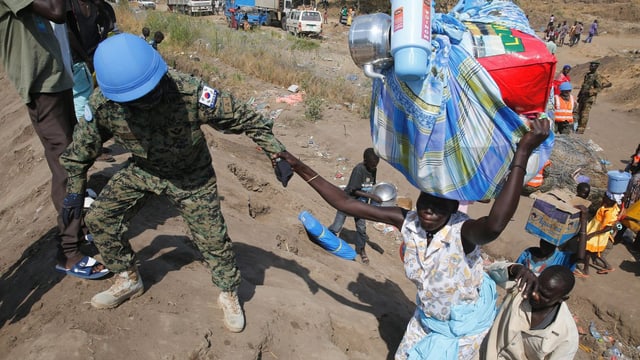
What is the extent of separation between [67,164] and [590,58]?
80.3 feet

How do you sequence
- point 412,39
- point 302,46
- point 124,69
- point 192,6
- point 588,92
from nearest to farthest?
point 412,39 → point 124,69 → point 588,92 → point 302,46 → point 192,6

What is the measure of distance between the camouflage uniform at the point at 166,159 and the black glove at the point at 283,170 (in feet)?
0.32

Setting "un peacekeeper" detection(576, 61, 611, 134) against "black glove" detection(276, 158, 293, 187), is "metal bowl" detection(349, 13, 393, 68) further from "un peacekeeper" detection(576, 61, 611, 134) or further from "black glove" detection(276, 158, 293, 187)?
"un peacekeeper" detection(576, 61, 611, 134)

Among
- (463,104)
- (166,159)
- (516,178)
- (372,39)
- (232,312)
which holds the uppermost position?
(372,39)

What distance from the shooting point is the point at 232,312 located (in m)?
2.75

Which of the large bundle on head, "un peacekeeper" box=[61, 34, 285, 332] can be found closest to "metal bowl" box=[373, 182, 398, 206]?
"un peacekeeper" box=[61, 34, 285, 332]

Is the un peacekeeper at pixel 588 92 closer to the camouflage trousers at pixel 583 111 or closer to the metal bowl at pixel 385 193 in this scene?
the camouflage trousers at pixel 583 111

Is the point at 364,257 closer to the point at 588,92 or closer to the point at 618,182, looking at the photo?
the point at 618,182

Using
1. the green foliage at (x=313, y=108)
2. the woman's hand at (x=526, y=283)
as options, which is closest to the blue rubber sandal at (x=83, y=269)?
the woman's hand at (x=526, y=283)

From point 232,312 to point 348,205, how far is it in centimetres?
101

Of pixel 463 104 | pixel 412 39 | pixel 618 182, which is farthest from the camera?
pixel 618 182

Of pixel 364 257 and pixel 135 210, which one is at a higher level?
pixel 135 210

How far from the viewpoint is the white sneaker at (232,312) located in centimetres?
274

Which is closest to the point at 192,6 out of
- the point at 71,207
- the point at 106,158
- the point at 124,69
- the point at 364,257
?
the point at 106,158
